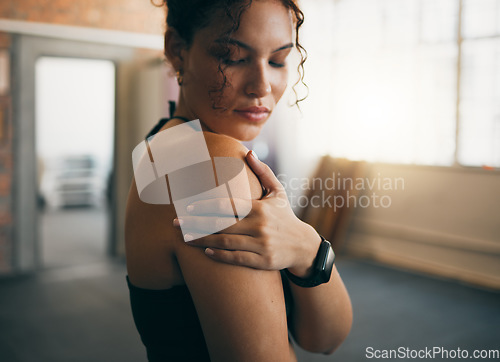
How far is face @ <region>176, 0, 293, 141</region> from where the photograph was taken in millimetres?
706

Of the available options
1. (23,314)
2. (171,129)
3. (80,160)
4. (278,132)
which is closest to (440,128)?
(278,132)

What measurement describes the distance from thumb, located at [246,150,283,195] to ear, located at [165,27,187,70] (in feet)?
0.78

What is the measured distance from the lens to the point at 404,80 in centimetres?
508

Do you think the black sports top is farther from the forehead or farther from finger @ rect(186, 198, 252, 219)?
the forehead

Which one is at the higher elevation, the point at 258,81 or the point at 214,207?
the point at 258,81

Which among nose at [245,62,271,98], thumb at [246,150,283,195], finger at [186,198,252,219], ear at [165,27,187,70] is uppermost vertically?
ear at [165,27,187,70]

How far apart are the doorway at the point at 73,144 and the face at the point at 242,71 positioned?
6110mm

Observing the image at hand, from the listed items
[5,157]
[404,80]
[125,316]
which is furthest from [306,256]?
[404,80]

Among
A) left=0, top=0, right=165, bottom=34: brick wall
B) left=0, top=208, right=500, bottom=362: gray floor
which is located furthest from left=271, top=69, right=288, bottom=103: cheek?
left=0, top=0, right=165, bottom=34: brick wall

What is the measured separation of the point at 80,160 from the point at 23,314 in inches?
200

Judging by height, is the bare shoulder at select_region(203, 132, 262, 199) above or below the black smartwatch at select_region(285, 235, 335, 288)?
above

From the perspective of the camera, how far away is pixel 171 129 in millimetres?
764

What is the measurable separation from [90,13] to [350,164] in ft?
10.6

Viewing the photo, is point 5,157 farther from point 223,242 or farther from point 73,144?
point 73,144
